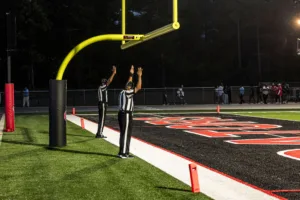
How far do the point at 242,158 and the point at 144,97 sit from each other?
30992mm

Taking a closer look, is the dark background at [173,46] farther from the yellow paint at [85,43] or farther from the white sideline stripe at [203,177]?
the white sideline stripe at [203,177]

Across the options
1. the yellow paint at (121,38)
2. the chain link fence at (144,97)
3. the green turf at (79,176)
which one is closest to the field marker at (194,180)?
the green turf at (79,176)

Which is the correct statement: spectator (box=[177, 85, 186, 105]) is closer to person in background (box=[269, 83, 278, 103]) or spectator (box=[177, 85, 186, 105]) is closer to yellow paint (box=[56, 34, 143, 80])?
person in background (box=[269, 83, 278, 103])

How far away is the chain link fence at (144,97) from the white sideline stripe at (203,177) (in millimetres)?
28806

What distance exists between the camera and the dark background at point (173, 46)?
49.4m

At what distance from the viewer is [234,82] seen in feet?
191

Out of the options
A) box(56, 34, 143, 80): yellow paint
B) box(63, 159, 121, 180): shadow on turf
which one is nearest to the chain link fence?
box(56, 34, 143, 80): yellow paint

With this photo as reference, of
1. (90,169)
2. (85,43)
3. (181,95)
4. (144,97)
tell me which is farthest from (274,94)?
(90,169)

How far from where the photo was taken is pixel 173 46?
61906 mm

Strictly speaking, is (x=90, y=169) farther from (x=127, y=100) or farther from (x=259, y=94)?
(x=259, y=94)

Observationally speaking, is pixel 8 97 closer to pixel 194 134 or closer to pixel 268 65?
pixel 194 134

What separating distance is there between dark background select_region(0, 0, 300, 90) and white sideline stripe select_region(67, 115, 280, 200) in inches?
1182

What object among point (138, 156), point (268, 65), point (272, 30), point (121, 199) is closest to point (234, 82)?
point (268, 65)

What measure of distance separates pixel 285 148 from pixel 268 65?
5546cm
